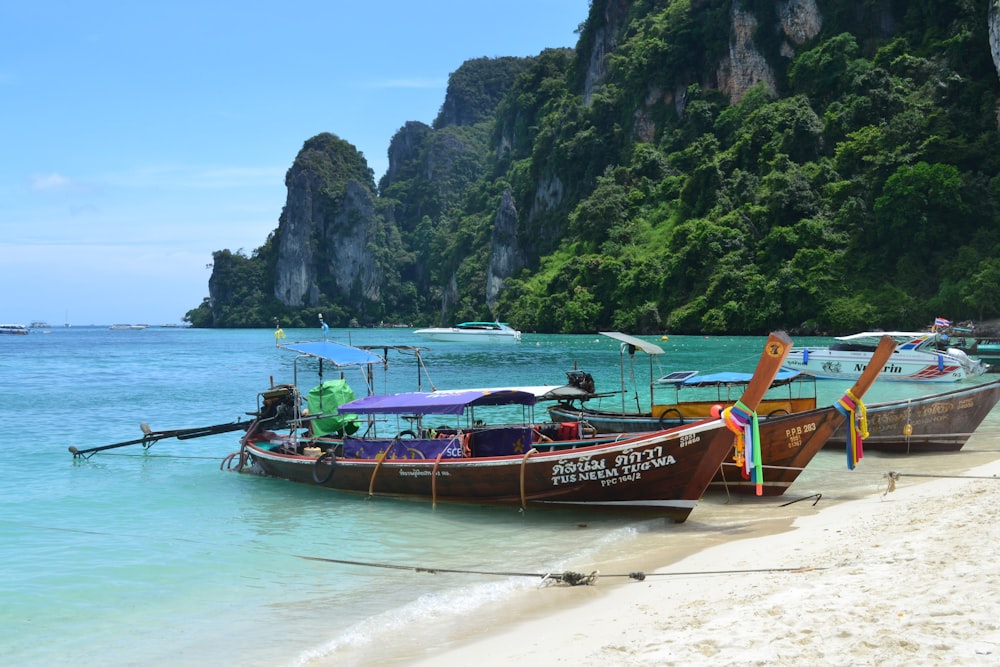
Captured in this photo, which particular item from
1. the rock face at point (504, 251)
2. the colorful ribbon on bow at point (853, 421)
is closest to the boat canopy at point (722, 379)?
the colorful ribbon on bow at point (853, 421)

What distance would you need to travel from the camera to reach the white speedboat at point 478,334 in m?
75.6

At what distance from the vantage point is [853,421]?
11.8 metres

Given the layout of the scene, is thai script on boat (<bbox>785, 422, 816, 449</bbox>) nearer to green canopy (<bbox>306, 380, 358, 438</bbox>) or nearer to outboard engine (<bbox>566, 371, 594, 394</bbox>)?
outboard engine (<bbox>566, 371, 594, 394</bbox>)

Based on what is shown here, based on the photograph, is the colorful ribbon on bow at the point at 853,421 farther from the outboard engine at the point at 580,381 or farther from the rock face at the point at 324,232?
the rock face at the point at 324,232

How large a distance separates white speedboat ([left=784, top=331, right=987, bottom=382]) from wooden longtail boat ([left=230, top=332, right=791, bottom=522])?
2011cm

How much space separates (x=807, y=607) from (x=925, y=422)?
12228mm

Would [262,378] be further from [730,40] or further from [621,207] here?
[730,40]

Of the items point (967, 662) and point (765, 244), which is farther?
point (765, 244)

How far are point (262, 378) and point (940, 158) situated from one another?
4444 cm

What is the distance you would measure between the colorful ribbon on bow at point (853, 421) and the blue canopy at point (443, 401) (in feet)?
17.0

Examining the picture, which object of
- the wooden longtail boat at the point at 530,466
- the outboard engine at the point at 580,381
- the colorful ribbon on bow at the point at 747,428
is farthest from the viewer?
the outboard engine at the point at 580,381

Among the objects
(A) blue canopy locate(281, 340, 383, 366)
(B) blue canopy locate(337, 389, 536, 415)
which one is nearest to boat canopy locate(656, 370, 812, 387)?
(B) blue canopy locate(337, 389, 536, 415)

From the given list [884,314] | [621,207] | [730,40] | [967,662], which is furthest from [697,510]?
[730,40]

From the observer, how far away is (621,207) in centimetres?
8338
